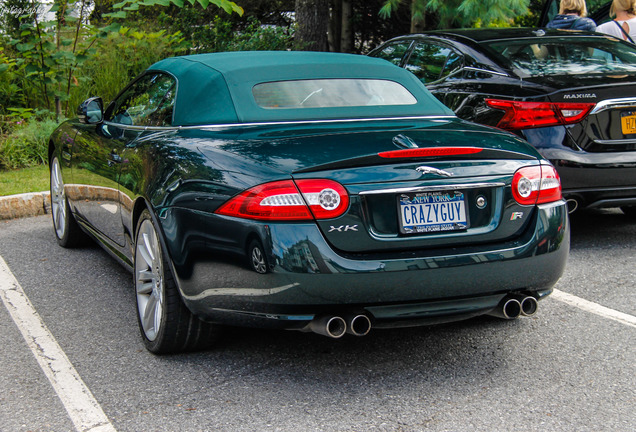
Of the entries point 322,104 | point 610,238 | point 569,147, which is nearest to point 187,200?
point 322,104

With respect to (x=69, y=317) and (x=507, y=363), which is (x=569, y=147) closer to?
(x=507, y=363)

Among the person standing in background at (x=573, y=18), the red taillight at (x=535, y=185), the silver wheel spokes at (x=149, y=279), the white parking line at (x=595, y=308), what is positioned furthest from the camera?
the person standing in background at (x=573, y=18)

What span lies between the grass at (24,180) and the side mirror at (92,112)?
9.71ft

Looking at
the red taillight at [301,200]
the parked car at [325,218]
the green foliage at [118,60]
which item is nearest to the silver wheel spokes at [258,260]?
the parked car at [325,218]

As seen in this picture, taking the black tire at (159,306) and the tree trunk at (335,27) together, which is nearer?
the black tire at (159,306)

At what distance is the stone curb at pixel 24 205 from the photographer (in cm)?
778

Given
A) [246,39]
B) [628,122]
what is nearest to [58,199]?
[628,122]

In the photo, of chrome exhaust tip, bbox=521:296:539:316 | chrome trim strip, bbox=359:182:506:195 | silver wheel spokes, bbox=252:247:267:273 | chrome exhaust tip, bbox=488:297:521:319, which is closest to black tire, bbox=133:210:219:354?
silver wheel spokes, bbox=252:247:267:273

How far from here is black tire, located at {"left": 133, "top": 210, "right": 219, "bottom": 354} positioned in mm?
3838

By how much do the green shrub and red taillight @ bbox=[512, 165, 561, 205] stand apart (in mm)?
7561

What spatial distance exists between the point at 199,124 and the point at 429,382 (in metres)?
1.73

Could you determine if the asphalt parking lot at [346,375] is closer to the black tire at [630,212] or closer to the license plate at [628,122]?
the license plate at [628,122]

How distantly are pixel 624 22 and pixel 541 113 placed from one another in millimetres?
3525

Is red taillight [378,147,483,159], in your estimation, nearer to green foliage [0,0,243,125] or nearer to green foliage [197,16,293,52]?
green foliage [0,0,243,125]
